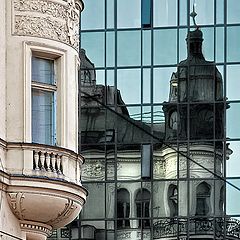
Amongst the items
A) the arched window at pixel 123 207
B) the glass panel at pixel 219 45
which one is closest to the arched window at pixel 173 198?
the arched window at pixel 123 207

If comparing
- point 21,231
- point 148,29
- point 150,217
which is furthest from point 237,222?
point 21,231

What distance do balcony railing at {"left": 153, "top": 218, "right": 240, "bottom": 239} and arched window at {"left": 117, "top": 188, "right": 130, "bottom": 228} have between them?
3.90 ft

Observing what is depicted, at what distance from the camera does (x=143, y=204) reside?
200ft

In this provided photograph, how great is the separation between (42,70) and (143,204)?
2860 centimetres

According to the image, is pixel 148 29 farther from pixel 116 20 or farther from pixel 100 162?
pixel 100 162

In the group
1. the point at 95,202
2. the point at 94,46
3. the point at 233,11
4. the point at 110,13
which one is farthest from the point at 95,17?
the point at 95,202

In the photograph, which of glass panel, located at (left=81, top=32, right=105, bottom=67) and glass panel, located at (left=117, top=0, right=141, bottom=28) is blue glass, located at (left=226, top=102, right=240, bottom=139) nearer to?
glass panel, located at (left=117, top=0, right=141, bottom=28)

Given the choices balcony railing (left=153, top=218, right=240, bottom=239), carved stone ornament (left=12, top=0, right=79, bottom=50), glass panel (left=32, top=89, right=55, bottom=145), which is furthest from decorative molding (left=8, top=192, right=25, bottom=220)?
balcony railing (left=153, top=218, right=240, bottom=239)

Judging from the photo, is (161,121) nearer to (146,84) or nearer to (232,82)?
(146,84)

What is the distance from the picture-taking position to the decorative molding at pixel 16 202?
31172 millimetres

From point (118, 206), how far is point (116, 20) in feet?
23.6

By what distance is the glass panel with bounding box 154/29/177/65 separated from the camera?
2424 inches

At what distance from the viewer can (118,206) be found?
6116 cm

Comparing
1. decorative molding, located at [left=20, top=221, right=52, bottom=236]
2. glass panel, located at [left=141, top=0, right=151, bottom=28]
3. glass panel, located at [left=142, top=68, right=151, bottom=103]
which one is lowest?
decorative molding, located at [left=20, top=221, right=52, bottom=236]
